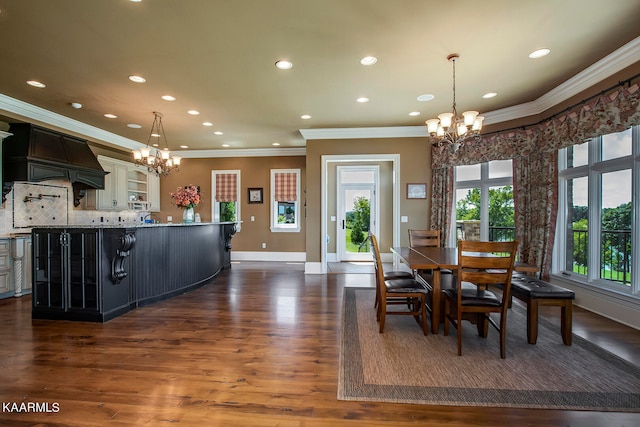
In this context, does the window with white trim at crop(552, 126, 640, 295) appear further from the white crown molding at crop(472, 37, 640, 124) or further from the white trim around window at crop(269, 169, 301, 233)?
the white trim around window at crop(269, 169, 301, 233)

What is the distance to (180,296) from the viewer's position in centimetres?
429

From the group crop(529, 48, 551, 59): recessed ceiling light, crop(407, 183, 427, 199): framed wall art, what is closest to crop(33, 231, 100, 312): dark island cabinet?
crop(407, 183, 427, 199): framed wall art

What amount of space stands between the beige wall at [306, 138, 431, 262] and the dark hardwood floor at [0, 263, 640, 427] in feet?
7.23

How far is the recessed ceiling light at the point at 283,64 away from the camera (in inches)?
127

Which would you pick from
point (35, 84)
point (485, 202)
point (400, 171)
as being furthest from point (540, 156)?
point (35, 84)

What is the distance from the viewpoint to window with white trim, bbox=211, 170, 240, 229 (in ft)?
25.5

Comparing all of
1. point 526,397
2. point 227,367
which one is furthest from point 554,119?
point 227,367

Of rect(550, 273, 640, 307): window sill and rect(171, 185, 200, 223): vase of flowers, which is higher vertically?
rect(171, 185, 200, 223): vase of flowers

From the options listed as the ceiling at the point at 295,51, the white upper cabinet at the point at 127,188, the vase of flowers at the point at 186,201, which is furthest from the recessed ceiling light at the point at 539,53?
the white upper cabinet at the point at 127,188

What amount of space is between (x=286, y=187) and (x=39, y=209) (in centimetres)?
482

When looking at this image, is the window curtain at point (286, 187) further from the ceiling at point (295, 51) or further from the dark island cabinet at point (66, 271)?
the dark island cabinet at point (66, 271)

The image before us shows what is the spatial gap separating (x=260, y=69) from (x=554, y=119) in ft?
13.1

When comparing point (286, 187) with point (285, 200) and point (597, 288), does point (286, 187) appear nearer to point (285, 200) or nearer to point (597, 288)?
point (285, 200)

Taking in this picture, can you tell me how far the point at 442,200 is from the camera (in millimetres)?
5430
